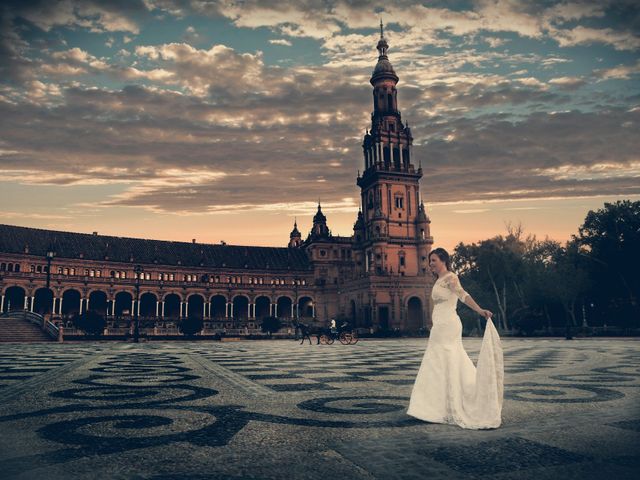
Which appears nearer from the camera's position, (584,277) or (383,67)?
(584,277)

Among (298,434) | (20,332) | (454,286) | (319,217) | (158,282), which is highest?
(319,217)

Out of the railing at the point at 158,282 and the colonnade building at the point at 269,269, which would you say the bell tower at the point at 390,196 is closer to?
the colonnade building at the point at 269,269

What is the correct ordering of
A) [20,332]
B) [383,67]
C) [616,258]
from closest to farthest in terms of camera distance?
1. [20,332]
2. [616,258]
3. [383,67]

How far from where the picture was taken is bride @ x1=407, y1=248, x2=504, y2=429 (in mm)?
5766

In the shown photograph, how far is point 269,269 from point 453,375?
88011mm

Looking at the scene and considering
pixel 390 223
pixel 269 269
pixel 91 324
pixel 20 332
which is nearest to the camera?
pixel 20 332

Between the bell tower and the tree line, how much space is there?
10.2m

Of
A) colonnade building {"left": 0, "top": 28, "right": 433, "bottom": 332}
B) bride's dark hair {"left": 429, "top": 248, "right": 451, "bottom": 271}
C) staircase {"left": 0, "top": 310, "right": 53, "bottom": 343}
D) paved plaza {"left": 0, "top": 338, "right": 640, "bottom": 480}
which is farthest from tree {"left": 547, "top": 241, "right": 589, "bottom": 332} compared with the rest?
bride's dark hair {"left": 429, "top": 248, "right": 451, "bottom": 271}

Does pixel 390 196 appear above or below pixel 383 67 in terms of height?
below

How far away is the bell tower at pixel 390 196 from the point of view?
7512 cm

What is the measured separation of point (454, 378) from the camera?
614 cm

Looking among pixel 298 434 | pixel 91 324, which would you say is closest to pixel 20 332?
pixel 91 324

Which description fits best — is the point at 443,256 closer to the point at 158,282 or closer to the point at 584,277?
the point at 584,277

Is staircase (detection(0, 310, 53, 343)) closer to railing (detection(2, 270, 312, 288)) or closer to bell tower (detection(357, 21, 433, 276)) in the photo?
railing (detection(2, 270, 312, 288))
